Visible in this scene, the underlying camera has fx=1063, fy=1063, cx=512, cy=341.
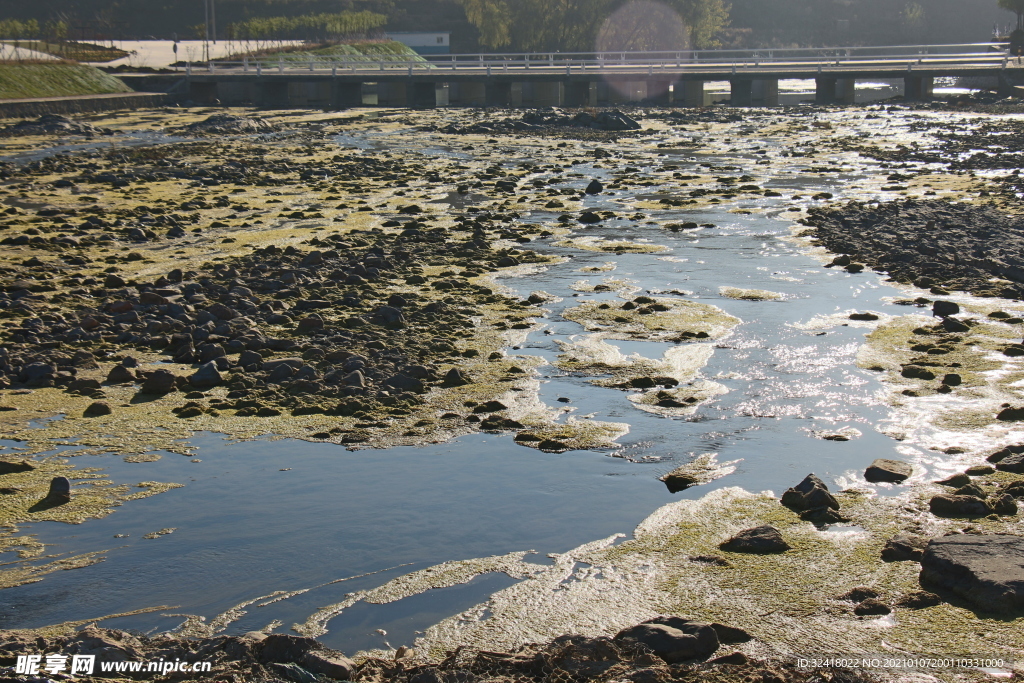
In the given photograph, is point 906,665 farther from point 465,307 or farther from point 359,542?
point 465,307

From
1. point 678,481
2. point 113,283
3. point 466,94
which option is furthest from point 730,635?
point 466,94

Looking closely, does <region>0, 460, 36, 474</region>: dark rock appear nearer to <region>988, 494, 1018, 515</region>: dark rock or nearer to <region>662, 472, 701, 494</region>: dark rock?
<region>662, 472, 701, 494</region>: dark rock

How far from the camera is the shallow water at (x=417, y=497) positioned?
5.84 metres

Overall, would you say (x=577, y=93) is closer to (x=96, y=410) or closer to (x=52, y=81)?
(x=52, y=81)

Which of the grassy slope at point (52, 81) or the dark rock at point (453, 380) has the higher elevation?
the grassy slope at point (52, 81)

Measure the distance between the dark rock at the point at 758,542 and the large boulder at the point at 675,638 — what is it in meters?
1.27

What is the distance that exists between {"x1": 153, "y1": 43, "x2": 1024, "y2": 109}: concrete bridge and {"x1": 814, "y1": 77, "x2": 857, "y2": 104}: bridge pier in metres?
0.05

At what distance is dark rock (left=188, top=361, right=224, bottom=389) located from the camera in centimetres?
964

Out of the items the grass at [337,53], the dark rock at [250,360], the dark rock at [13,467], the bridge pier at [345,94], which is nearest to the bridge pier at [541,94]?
the grass at [337,53]

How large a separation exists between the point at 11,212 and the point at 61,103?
28855 mm

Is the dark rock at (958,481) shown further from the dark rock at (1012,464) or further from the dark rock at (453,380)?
the dark rock at (453,380)

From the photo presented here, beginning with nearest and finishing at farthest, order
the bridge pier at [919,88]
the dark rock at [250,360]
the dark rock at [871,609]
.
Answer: the dark rock at [871,609], the dark rock at [250,360], the bridge pier at [919,88]

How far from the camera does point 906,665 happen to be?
16.5ft

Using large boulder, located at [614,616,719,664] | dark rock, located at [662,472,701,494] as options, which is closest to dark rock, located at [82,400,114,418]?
dark rock, located at [662,472,701,494]
